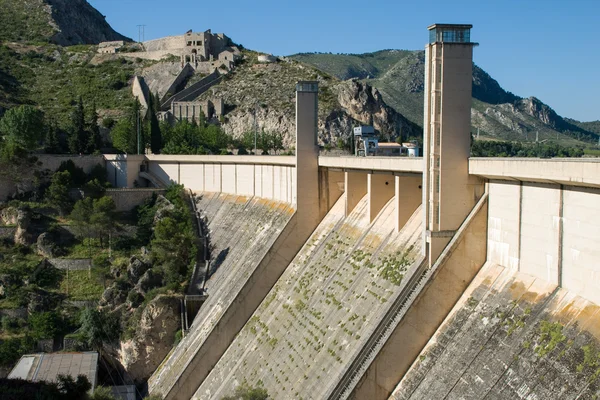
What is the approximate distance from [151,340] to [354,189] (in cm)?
1433

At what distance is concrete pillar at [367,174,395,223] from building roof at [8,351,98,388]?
1440cm

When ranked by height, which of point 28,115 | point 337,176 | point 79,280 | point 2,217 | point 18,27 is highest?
point 18,27

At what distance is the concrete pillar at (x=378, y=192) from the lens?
82.2 feet

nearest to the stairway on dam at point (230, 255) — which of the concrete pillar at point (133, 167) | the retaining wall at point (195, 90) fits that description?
the concrete pillar at point (133, 167)

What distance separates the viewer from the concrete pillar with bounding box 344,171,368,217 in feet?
90.8

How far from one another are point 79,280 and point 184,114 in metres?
56.0

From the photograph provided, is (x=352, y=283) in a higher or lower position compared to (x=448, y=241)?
lower

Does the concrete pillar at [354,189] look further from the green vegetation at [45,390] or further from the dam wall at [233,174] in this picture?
the green vegetation at [45,390]

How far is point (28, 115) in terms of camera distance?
5925 cm

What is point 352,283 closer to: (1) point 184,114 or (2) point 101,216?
(2) point 101,216

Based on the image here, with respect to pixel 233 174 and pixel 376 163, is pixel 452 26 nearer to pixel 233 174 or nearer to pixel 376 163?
pixel 376 163

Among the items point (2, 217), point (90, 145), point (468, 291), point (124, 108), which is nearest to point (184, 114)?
point (124, 108)

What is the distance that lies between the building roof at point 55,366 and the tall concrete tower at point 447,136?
18.5 metres

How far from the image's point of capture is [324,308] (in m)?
24.1
